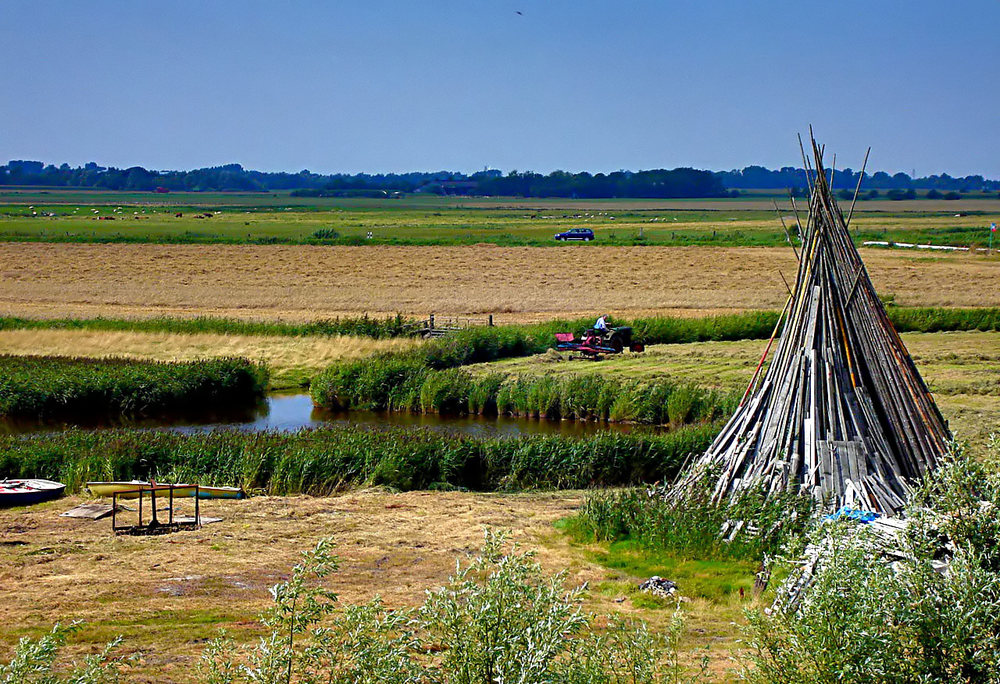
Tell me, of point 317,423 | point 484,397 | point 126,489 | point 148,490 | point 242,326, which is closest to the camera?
point 148,490

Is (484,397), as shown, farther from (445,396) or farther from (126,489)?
(126,489)

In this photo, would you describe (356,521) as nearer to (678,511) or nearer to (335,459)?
(335,459)

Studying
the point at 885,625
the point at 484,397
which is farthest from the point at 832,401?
the point at 484,397

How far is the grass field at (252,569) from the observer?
34.2 feet

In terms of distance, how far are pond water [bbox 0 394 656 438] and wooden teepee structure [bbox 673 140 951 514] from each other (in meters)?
10.6

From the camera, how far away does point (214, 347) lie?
3356 cm

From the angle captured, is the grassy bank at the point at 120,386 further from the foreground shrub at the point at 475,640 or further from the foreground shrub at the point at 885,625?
the foreground shrub at the point at 885,625

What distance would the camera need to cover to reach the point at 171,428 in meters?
25.1

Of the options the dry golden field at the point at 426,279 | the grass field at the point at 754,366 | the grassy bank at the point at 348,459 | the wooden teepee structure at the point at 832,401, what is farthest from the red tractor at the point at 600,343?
the wooden teepee structure at the point at 832,401

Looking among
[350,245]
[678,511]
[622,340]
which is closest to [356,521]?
[678,511]

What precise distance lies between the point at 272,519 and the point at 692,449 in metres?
8.18

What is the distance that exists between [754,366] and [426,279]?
101 feet

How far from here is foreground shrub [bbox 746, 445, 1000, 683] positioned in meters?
6.23

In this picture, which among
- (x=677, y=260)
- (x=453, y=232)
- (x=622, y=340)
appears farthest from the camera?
(x=453, y=232)
